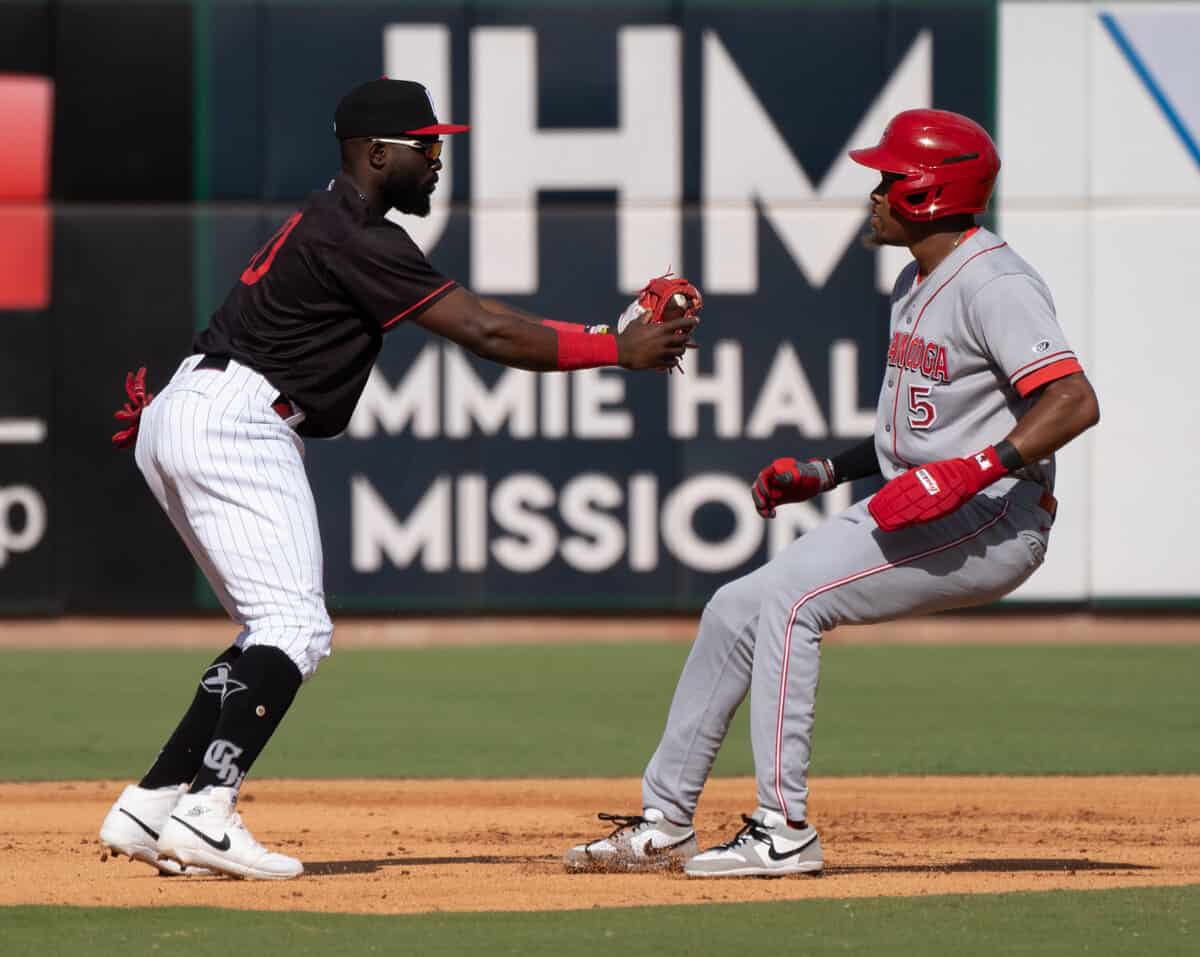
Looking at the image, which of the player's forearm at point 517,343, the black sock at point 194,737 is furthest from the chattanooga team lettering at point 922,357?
the black sock at point 194,737

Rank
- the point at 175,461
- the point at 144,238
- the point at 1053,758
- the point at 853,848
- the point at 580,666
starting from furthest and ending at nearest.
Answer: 1. the point at 144,238
2. the point at 580,666
3. the point at 1053,758
4. the point at 853,848
5. the point at 175,461

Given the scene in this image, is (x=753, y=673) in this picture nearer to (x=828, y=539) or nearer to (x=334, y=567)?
(x=828, y=539)

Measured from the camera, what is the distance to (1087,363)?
12.5 meters

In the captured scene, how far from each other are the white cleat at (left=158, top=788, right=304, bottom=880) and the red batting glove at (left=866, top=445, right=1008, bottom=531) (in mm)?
1641

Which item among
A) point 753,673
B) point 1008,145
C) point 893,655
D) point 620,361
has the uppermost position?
point 1008,145

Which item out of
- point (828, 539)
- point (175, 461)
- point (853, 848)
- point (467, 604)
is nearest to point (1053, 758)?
point (853, 848)

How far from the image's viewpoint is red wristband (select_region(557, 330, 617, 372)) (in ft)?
16.6

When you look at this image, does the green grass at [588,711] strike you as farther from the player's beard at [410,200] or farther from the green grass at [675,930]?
the green grass at [675,930]

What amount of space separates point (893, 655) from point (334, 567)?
3.26m

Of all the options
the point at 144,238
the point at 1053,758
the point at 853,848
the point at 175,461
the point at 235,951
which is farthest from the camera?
the point at 144,238

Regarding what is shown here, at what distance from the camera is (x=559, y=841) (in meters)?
6.08

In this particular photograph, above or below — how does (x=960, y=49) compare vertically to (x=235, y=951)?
above

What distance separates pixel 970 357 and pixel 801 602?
0.70 m

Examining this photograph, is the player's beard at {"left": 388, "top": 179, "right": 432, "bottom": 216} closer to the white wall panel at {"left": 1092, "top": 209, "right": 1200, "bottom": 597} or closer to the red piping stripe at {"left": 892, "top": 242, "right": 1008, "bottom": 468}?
the red piping stripe at {"left": 892, "top": 242, "right": 1008, "bottom": 468}
